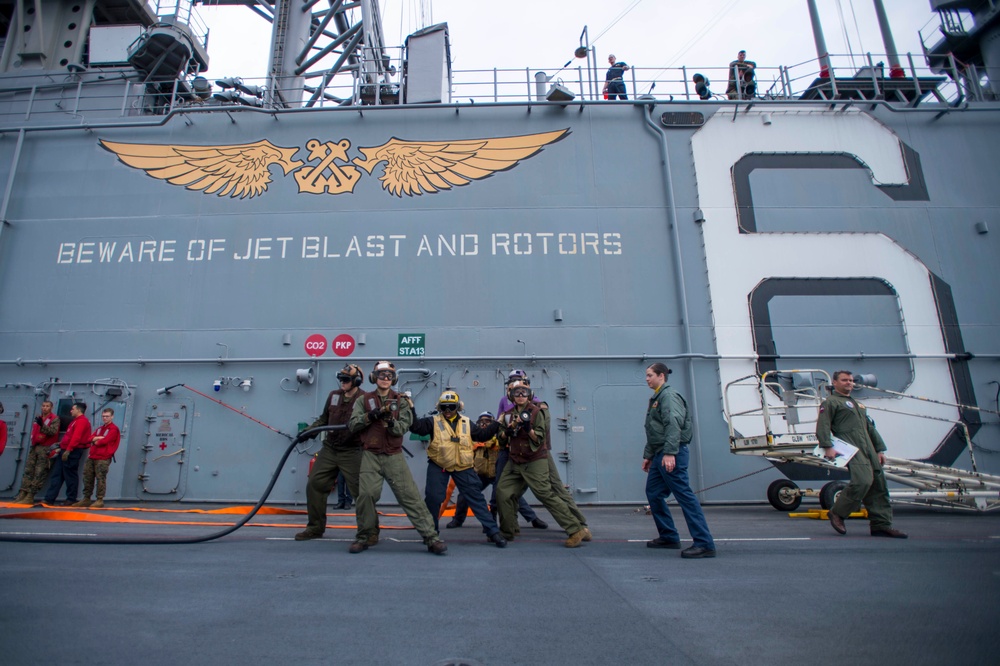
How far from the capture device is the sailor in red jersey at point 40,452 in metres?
8.02

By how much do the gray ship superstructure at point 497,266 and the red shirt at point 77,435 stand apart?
0.53m

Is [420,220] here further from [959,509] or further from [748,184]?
[959,509]

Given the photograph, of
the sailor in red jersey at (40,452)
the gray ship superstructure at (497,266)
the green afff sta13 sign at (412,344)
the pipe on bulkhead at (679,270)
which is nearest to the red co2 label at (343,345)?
the gray ship superstructure at (497,266)

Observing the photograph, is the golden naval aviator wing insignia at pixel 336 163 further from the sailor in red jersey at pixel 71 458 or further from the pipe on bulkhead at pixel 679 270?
the sailor in red jersey at pixel 71 458

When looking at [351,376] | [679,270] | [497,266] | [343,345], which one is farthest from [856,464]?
[343,345]

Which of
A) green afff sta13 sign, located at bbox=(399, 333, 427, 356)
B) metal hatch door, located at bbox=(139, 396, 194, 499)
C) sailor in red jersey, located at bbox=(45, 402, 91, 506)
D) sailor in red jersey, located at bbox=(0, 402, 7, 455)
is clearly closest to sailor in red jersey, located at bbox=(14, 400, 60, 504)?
sailor in red jersey, located at bbox=(45, 402, 91, 506)

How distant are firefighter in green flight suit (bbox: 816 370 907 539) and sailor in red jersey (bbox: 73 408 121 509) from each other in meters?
9.62

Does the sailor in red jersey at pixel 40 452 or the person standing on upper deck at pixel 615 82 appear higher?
the person standing on upper deck at pixel 615 82

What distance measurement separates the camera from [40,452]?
8109 mm

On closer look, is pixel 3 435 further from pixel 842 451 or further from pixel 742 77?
pixel 742 77

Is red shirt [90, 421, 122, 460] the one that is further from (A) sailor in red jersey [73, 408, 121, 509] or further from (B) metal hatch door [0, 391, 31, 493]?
(B) metal hatch door [0, 391, 31, 493]

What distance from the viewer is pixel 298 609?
2799mm

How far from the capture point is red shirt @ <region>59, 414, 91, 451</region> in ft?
26.2

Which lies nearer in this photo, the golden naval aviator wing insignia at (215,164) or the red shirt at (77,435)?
the red shirt at (77,435)
